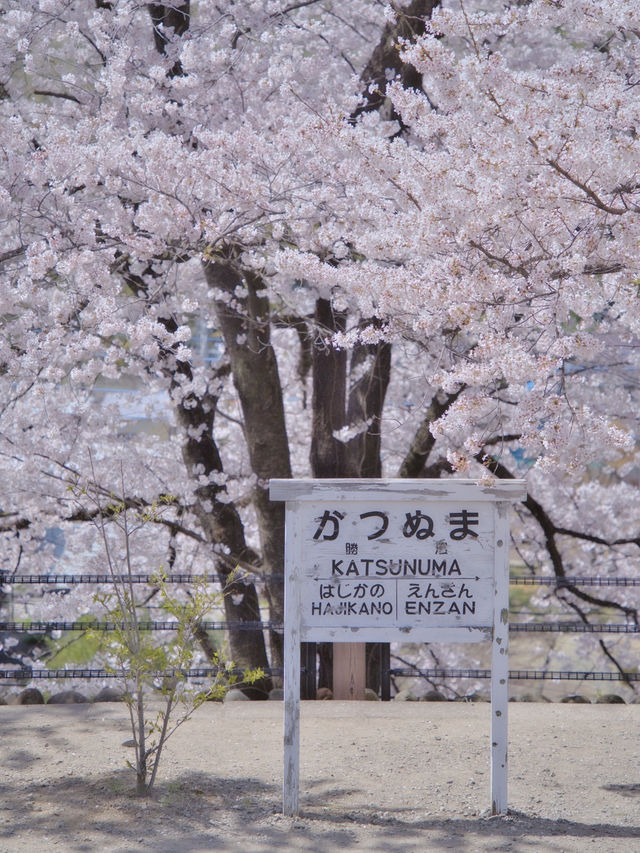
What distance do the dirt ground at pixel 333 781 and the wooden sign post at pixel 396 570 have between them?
0.31 m

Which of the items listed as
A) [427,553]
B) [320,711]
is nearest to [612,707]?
[320,711]

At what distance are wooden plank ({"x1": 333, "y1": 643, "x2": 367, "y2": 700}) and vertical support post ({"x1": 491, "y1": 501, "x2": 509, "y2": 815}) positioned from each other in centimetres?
251

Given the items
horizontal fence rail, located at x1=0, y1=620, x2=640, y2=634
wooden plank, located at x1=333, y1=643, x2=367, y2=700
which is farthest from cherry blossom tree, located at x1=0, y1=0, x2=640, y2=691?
wooden plank, located at x1=333, y1=643, x2=367, y2=700

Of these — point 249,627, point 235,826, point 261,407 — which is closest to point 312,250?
point 261,407

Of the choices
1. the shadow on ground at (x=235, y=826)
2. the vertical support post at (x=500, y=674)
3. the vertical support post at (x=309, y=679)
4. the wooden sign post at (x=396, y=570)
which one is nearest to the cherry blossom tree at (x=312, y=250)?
the wooden sign post at (x=396, y=570)

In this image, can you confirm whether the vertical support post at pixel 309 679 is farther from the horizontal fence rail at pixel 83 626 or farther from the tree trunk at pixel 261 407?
the tree trunk at pixel 261 407

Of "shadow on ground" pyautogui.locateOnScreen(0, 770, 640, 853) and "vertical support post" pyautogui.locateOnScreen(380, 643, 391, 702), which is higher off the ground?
"vertical support post" pyautogui.locateOnScreen(380, 643, 391, 702)

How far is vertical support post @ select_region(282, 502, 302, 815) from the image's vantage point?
4.29m

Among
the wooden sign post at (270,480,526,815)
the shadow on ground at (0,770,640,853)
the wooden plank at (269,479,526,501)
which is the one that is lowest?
the shadow on ground at (0,770,640,853)

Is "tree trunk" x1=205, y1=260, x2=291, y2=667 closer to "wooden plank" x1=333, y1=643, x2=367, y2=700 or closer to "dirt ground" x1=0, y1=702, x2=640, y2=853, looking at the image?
"wooden plank" x1=333, y1=643, x2=367, y2=700

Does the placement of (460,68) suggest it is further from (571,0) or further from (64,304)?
(64,304)

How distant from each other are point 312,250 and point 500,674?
3.59m

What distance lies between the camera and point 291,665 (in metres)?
4.34

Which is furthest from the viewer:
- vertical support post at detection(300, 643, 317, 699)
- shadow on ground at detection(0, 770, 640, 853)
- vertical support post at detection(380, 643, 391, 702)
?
vertical support post at detection(380, 643, 391, 702)
